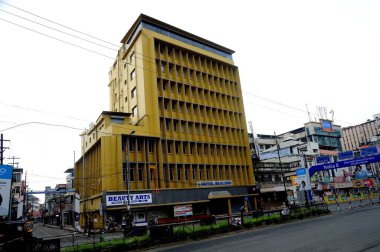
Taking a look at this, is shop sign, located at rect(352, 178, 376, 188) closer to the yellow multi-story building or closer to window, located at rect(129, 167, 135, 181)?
the yellow multi-story building

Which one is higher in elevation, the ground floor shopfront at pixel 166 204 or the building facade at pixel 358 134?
the building facade at pixel 358 134

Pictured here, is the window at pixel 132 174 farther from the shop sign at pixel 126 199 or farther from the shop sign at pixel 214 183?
the shop sign at pixel 214 183

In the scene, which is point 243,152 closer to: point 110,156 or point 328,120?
point 110,156

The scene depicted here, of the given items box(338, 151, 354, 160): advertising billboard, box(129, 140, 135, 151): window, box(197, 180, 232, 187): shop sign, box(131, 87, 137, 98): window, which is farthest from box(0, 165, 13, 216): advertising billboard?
box(338, 151, 354, 160): advertising billboard

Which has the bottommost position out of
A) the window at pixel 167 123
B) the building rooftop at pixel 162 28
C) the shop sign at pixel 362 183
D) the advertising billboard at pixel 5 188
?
the shop sign at pixel 362 183

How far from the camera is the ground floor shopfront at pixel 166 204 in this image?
33.2 meters

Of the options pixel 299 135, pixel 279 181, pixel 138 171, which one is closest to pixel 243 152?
pixel 279 181

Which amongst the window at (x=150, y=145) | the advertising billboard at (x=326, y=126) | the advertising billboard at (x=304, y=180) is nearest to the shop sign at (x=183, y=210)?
the window at (x=150, y=145)

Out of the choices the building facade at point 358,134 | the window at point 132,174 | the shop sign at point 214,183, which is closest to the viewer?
the window at point 132,174

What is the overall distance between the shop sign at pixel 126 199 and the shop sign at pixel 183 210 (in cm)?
432

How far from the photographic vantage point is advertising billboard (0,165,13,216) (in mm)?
18047

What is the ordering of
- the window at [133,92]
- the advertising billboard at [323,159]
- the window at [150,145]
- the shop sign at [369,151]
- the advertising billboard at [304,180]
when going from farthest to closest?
the window at [133,92], the window at [150,145], the advertising billboard at [323,159], the shop sign at [369,151], the advertising billboard at [304,180]

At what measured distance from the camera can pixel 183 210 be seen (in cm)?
3897

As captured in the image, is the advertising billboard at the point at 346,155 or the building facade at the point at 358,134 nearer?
the advertising billboard at the point at 346,155
